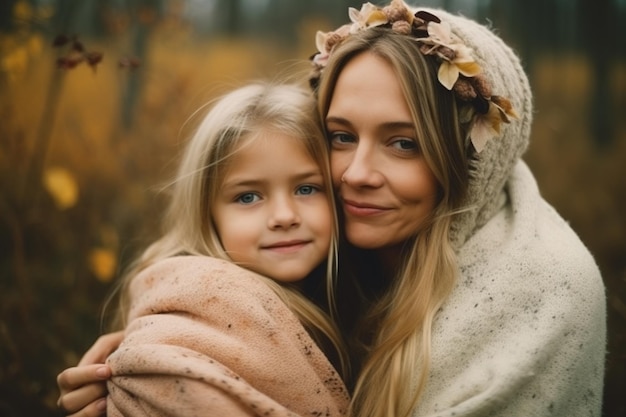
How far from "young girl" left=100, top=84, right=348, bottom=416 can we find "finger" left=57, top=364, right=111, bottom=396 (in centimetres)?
5

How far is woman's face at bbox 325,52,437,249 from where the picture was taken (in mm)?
2105

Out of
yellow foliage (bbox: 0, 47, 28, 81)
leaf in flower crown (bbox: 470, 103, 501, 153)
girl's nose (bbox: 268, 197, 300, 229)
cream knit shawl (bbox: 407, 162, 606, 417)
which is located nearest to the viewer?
cream knit shawl (bbox: 407, 162, 606, 417)

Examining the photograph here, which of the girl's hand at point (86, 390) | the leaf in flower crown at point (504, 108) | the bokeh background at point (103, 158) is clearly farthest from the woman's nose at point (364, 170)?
the girl's hand at point (86, 390)

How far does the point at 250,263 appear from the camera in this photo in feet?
7.32

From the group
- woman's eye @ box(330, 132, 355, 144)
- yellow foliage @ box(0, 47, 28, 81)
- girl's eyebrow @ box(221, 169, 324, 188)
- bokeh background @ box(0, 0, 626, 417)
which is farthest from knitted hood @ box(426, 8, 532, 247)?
yellow foliage @ box(0, 47, 28, 81)

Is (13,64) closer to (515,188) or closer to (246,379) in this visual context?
(246,379)

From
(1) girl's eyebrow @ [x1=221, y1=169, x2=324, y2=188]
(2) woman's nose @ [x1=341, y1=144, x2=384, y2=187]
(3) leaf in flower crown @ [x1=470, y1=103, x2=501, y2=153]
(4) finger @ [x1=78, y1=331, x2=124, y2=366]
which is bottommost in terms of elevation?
(4) finger @ [x1=78, y1=331, x2=124, y2=366]

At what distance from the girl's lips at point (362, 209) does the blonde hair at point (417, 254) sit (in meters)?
0.20

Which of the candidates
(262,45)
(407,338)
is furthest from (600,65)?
(407,338)

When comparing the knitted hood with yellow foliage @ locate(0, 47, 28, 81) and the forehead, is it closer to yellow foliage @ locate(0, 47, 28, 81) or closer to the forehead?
the forehead

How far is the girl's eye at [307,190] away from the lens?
2299mm

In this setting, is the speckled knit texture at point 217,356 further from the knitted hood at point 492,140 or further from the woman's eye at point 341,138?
the knitted hood at point 492,140

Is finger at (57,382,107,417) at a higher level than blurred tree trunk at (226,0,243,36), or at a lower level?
lower

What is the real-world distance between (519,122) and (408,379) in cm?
109
